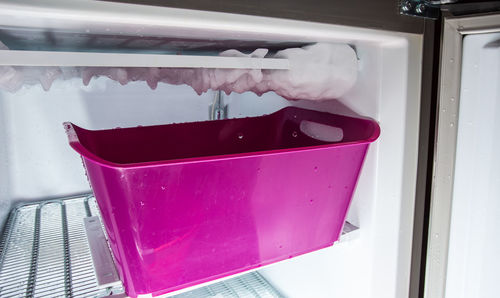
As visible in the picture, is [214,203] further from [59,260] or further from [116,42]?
[59,260]

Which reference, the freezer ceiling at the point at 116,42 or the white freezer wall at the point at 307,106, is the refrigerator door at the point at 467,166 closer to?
the white freezer wall at the point at 307,106

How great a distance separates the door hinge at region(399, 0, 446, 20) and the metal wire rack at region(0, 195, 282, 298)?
67cm

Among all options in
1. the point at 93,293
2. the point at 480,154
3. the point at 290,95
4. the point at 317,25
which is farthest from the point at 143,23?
the point at 480,154

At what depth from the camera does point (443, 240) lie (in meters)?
0.72

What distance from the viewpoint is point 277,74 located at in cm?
71

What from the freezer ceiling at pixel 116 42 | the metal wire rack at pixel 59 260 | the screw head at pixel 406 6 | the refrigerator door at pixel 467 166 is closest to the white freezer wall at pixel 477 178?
the refrigerator door at pixel 467 166

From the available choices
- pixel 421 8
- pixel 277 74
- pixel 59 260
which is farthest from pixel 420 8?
pixel 59 260

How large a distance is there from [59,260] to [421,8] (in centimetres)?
93

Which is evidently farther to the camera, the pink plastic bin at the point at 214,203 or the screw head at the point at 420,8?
the screw head at the point at 420,8

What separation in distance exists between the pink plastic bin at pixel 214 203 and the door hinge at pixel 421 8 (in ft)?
0.69

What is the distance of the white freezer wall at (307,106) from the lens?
56 centimetres

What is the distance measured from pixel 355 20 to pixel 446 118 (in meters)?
0.27

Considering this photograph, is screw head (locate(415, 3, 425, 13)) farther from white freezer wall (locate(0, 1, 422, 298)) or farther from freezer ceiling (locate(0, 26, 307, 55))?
freezer ceiling (locate(0, 26, 307, 55))

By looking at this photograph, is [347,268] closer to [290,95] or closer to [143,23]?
[290,95]
